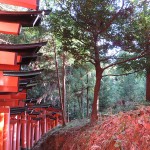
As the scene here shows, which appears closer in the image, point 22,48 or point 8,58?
point 8,58

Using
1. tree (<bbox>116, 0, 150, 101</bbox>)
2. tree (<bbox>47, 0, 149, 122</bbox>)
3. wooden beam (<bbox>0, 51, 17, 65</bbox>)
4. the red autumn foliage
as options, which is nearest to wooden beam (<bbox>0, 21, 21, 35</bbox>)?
wooden beam (<bbox>0, 51, 17, 65</bbox>)

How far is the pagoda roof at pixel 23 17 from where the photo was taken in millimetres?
5254

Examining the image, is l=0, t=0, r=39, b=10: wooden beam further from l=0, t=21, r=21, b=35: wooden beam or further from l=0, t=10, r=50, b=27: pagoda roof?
l=0, t=21, r=21, b=35: wooden beam

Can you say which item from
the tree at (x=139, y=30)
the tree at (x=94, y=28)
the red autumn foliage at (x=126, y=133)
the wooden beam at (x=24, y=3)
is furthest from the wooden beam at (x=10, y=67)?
the tree at (x=139, y=30)

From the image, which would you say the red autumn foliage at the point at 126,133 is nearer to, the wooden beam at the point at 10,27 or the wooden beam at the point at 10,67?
the wooden beam at the point at 10,67

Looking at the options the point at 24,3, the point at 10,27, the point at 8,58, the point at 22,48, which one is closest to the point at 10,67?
the point at 8,58

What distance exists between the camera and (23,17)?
5434 millimetres

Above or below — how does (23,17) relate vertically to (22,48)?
above

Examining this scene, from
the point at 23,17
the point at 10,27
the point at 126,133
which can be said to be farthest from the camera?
the point at 10,27

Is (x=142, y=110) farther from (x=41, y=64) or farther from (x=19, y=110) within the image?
(x=41, y=64)

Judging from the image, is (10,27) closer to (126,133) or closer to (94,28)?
(126,133)

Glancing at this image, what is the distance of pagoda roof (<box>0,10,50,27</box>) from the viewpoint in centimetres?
525

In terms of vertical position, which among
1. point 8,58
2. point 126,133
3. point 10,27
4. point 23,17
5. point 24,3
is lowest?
point 126,133

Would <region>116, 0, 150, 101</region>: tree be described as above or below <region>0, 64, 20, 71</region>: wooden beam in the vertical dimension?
above
